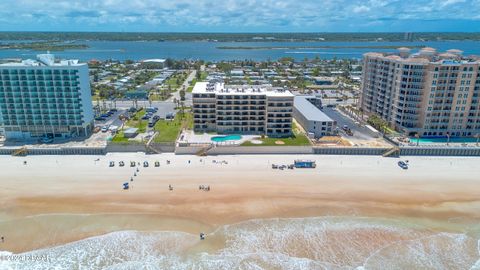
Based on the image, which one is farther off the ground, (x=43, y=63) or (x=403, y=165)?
(x=43, y=63)

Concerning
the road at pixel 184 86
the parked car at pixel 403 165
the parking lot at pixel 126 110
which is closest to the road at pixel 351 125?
the parked car at pixel 403 165

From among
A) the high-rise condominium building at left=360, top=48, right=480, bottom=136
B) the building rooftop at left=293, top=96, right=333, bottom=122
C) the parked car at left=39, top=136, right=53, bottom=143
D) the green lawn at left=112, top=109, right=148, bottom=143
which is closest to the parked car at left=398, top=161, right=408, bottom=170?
the high-rise condominium building at left=360, top=48, right=480, bottom=136

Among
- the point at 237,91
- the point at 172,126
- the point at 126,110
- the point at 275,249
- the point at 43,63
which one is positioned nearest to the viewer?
the point at 275,249

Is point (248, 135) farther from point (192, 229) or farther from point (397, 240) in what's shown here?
point (397, 240)

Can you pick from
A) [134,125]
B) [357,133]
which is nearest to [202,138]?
[134,125]

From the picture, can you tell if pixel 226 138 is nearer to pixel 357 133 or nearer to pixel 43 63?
pixel 357 133

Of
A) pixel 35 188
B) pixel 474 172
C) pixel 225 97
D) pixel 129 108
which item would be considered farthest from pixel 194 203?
pixel 129 108

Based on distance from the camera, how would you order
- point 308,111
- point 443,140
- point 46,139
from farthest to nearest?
point 308,111, point 443,140, point 46,139
